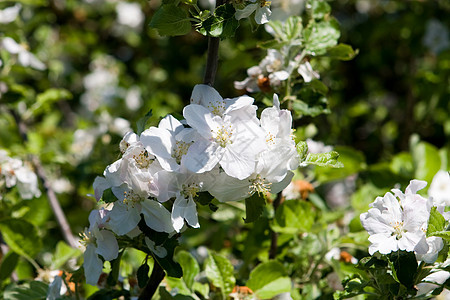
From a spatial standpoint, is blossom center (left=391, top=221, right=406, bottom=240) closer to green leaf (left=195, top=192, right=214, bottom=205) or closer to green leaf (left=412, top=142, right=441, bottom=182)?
green leaf (left=195, top=192, right=214, bottom=205)

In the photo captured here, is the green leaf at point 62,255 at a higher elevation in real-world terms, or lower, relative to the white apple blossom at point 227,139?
lower

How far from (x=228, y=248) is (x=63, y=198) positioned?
1.39m

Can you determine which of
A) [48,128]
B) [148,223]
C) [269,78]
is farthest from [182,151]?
[48,128]

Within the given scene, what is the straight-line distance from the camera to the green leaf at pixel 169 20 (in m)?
1.26

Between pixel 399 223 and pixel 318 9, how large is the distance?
2.92 feet

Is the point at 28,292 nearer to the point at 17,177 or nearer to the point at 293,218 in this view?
the point at 17,177

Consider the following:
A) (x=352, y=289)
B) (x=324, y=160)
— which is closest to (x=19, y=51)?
(x=324, y=160)

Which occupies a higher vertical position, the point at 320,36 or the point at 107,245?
the point at 320,36

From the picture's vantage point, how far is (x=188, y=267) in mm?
1674

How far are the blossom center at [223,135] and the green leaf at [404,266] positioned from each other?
50 centimetres

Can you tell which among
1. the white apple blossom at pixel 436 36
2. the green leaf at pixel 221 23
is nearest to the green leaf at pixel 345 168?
the green leaf at pixel 221 23

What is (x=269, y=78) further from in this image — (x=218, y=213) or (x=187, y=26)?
(x=218, y=213)

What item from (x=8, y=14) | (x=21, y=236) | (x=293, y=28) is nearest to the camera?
(x=293, y=28)

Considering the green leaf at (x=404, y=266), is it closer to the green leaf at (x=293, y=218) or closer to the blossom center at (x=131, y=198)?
the green leaf at (x=293, y=218)
